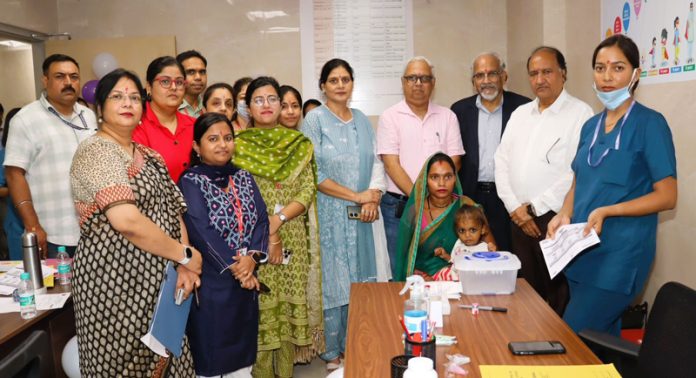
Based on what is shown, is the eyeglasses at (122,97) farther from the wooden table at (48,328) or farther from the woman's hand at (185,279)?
the wooden table at (48,328)

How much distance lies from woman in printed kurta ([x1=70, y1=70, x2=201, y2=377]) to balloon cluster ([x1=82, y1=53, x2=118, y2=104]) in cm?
310

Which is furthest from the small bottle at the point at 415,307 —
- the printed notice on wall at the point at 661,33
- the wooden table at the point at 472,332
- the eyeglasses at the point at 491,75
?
the eyeglasses at the point at 491,75

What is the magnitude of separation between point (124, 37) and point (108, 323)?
3892 millimetres

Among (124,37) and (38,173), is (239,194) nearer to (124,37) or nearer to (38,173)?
(38,173)

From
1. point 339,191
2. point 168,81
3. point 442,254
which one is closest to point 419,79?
point 339,191

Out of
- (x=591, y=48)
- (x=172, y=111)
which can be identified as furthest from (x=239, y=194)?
(x=591, y=48)

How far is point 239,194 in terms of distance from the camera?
2529 mm

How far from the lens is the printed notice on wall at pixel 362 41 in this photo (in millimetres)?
5180

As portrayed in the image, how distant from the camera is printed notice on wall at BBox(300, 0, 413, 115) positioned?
17.0 ft

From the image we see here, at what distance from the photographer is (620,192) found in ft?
7.32

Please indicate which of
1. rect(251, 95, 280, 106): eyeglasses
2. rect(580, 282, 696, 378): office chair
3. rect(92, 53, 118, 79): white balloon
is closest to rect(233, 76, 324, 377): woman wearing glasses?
rect(251, 95, 280, 106): eyeglasses

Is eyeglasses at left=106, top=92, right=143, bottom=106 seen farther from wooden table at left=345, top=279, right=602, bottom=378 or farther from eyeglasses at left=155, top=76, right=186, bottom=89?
wooden table at left=345, top=279, right=602, bottom=378

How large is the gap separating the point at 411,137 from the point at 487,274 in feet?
4.73

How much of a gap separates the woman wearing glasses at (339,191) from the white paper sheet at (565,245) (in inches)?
45.9
